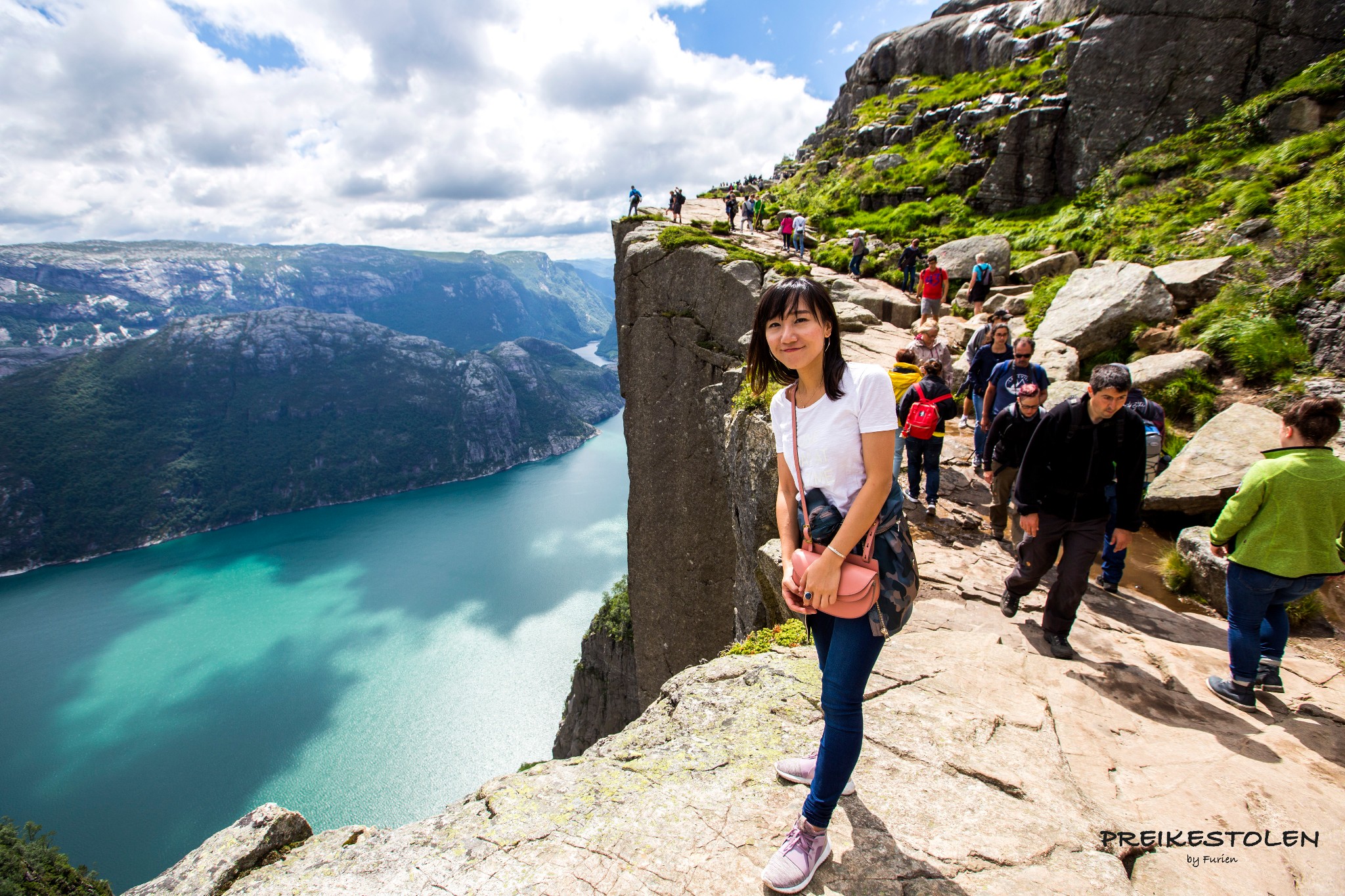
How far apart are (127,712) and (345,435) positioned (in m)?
107

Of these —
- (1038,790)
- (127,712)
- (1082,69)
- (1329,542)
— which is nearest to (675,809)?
(1038,790)

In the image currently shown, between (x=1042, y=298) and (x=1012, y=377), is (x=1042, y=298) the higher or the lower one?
the higher one

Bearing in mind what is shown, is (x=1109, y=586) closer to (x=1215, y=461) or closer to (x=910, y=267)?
(x=1215, y=461)

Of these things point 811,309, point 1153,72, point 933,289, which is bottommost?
point 811,309

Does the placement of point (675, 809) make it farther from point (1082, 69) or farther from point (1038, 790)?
point (1082, 69)

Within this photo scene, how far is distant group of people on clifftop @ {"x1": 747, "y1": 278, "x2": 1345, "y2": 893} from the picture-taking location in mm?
2572

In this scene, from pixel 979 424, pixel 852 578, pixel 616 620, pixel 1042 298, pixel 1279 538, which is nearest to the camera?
pixel 852 578

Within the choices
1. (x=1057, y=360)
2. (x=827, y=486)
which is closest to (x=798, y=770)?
(x=827, y=486)

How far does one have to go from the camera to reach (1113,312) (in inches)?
417

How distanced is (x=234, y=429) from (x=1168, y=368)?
20743 cm

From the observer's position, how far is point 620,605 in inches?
1655

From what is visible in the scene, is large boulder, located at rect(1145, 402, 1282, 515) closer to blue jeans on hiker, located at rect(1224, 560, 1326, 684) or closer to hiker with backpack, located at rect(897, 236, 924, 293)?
blue jeans on hiker, located at rect(1224, 560, 1326, 684)

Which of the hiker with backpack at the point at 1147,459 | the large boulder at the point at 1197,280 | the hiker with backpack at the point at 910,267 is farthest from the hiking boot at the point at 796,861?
the hiker with backpack at the point at 910,267

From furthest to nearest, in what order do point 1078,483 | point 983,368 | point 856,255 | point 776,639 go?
point 856,255 → point 983,368 → point 776,639 → point 1078,483
